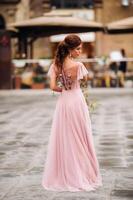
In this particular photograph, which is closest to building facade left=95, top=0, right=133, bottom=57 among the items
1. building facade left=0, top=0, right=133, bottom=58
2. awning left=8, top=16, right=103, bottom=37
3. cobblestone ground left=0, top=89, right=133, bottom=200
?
building facade left=0, top=0, right=133, bottom=58

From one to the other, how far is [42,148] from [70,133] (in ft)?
13.1

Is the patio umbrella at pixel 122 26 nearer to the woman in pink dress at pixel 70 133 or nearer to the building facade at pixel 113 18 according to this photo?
the building facade at pixel 113 18

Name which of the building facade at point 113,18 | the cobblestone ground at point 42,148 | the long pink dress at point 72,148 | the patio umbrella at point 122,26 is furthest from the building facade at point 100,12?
the long pink dress at point 72,148

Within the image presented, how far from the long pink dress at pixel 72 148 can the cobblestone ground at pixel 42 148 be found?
0.47ft

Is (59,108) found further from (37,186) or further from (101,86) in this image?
(101,86)

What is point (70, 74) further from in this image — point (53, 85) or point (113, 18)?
point (113, 18)

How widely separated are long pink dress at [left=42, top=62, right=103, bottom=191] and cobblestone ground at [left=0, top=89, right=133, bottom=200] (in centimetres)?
14

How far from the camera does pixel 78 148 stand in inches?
309

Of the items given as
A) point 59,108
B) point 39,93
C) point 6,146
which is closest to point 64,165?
point 59,108

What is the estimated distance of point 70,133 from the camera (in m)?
7.88

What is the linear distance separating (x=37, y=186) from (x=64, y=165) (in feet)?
2.08

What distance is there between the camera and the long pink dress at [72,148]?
308 inches

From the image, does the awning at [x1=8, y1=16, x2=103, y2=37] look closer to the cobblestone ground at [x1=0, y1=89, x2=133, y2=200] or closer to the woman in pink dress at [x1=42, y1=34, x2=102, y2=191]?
the cobblestone ground at [x1=0, y1=89, x2=133, y2=200]

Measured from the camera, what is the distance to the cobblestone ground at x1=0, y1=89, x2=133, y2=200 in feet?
25.9
